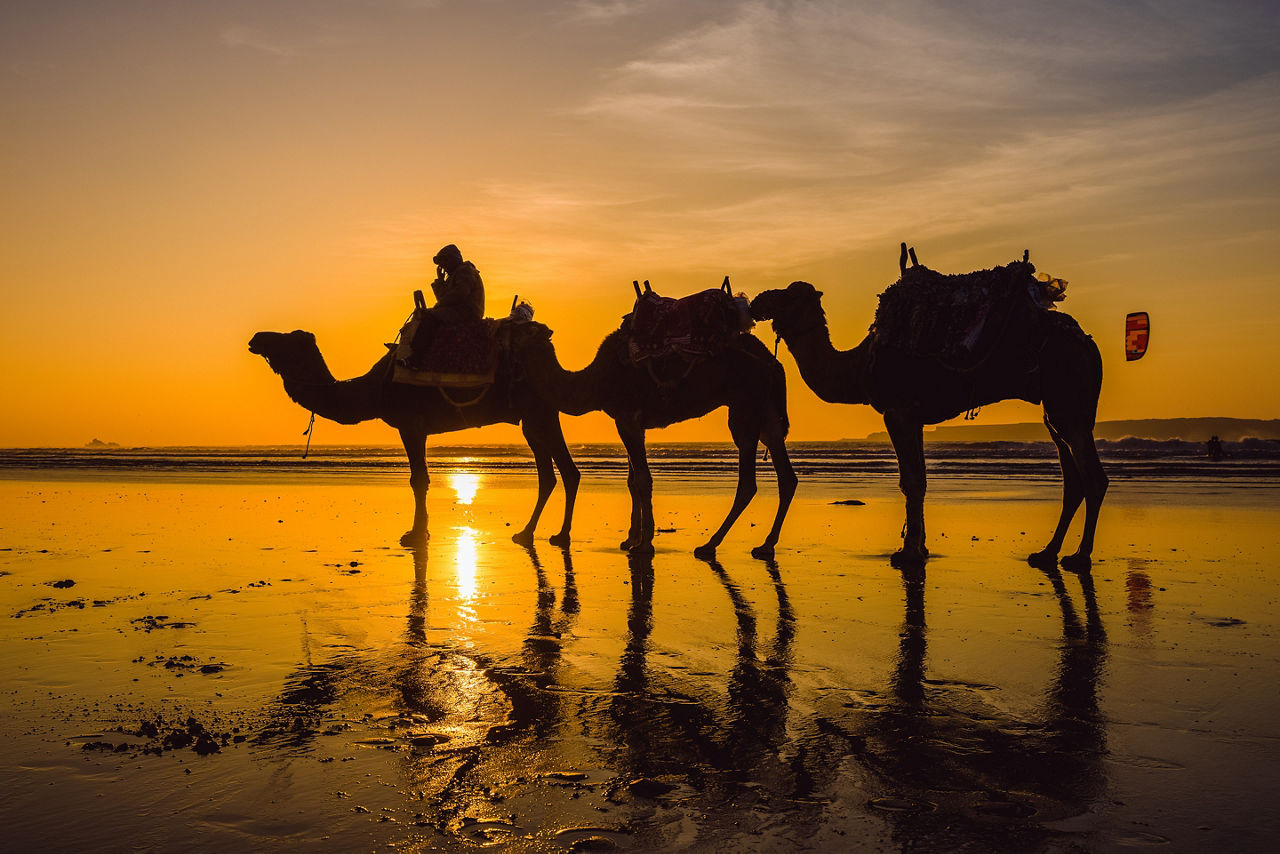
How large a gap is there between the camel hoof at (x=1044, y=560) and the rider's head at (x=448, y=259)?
295 inches

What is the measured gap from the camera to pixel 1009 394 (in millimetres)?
10703

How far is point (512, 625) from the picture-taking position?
24.4 feet

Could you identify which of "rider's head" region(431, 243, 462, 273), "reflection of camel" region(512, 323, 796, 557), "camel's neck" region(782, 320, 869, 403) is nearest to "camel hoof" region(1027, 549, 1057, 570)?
"camel's neck" region(782, 320, 869, 403)

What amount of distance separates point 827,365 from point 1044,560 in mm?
2960

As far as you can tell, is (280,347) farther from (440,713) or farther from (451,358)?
(440,713)

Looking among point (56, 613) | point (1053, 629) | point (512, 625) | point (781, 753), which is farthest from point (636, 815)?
point (56, 613)

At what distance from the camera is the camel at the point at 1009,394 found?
10.5 meters

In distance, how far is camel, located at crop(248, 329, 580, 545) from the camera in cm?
1333

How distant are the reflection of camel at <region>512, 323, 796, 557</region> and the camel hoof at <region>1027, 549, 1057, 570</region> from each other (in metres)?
2.59

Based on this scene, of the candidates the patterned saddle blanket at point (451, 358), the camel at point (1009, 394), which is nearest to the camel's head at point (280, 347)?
the patterned saddle blanket at point (451, 358)

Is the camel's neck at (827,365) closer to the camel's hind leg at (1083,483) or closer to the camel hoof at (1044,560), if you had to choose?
the camel's hind leg at (1083,483)

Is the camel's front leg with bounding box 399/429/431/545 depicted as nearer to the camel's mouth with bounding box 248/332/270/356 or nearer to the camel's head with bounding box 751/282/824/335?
the camel's mouth with bounding box 248/332/270/356

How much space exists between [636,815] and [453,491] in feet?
71.8

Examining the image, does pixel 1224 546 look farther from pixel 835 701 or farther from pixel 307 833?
pixel 307 833
